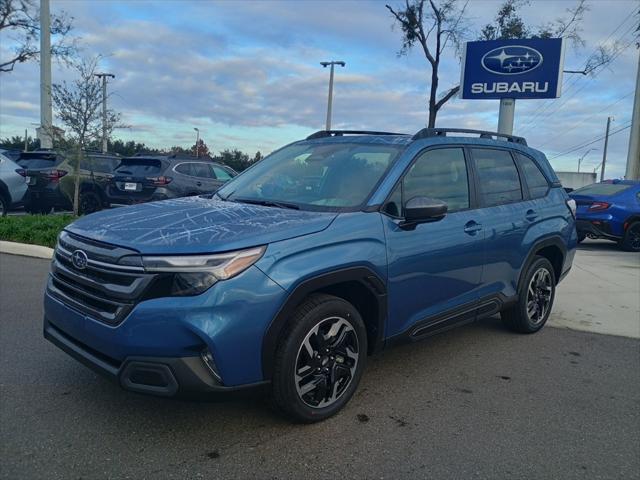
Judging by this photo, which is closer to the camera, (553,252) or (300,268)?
(300,268)

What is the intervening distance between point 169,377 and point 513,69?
1280 cm

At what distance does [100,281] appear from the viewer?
2939 mm

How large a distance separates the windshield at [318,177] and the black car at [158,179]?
8369 mm

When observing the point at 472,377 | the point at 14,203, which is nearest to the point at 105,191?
the point at 14,203

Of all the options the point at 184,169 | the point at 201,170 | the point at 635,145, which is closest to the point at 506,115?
the point at 201,170

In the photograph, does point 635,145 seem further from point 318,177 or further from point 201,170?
point 318,177

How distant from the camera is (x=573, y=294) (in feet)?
23.5

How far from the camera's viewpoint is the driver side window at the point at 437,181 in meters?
3.76

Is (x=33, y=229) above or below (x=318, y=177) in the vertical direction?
below

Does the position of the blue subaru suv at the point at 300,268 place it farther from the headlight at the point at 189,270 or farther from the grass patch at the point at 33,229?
the grass patch at the point at 33,229

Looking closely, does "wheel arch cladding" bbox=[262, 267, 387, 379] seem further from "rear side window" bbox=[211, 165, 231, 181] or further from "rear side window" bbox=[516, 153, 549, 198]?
"rear side window" bbox=[211, 165, 231, 181]

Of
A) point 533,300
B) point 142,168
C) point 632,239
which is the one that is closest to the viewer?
point 533,300

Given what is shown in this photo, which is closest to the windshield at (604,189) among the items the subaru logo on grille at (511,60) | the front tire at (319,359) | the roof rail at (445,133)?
the subaru logo on grille at (511,60)

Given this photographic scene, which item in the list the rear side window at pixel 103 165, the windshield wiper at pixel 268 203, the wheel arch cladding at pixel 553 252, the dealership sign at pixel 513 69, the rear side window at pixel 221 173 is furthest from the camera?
the rear side window at pixel 221 173
